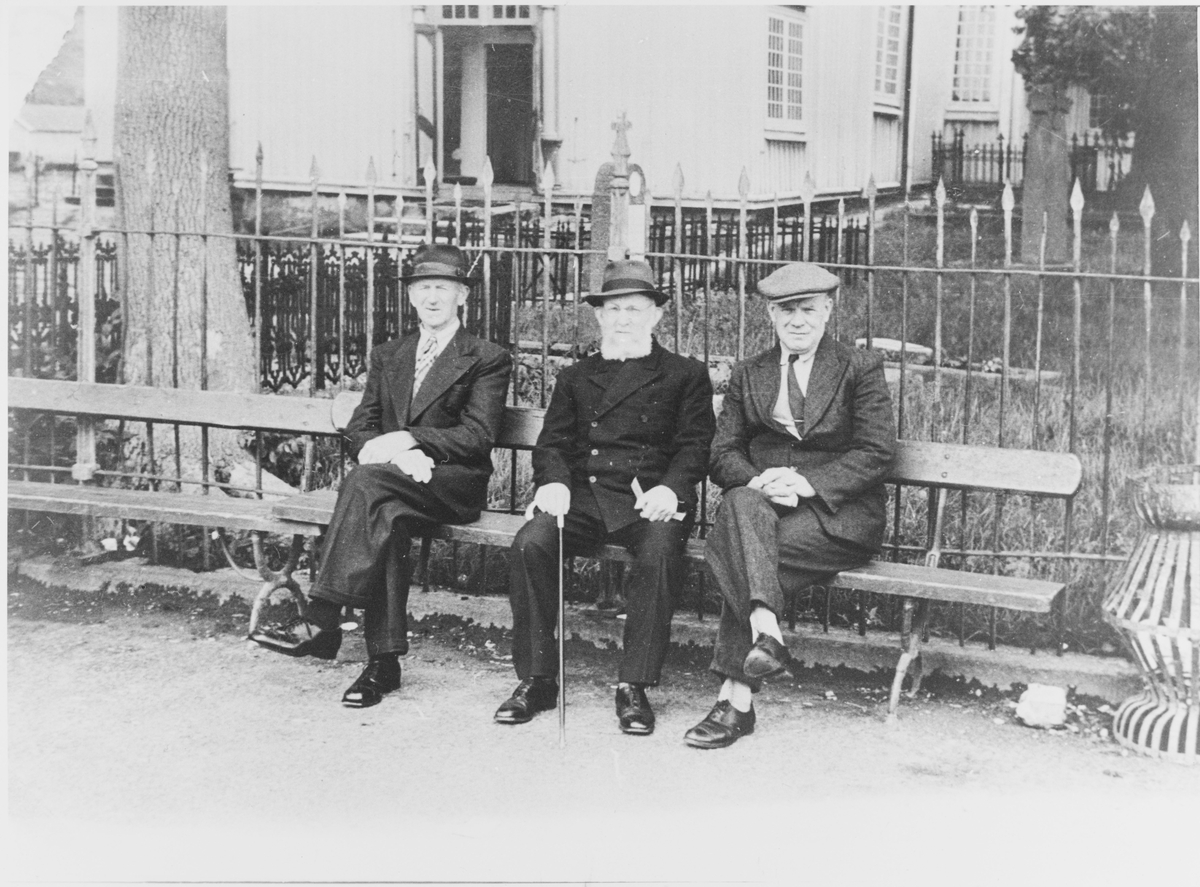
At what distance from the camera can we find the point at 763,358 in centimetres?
498

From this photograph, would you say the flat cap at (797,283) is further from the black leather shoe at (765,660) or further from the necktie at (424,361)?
the necktie at (424,361)

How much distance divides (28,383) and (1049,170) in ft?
28.2

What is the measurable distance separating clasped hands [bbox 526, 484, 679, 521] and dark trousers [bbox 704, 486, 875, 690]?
22 cm

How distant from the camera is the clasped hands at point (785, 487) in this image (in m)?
4.66

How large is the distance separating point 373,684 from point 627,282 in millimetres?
1898

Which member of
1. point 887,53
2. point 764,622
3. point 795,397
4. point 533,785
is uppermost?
point 887,53

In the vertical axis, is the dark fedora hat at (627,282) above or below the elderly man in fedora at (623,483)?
above

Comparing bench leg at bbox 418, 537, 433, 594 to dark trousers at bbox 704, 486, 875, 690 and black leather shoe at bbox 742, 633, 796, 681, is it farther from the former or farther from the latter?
black leather shoe at bbox 742, 633, 796, 681

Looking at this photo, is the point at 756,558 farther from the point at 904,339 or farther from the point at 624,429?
the point at 904,339

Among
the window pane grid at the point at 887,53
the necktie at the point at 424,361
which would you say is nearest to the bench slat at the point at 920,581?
the necktie at the point at 424,361

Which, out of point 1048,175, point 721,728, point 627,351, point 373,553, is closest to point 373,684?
point 373,553

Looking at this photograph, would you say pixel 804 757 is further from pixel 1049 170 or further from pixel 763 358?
pixel 1049 170

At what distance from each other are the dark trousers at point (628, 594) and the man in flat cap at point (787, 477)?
0.62 ft

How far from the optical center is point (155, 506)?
5.54m
